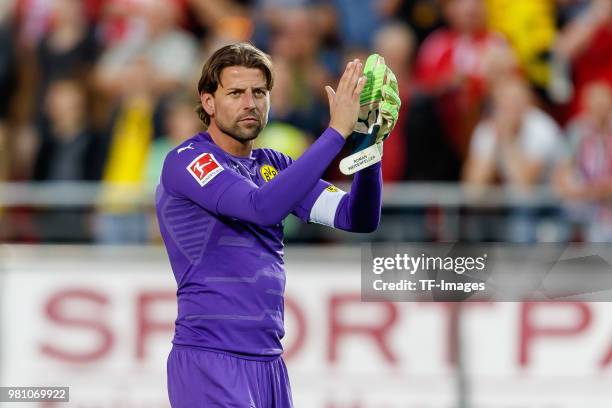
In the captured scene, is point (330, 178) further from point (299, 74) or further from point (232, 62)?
point (232, 62)

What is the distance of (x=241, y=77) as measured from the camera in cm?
455

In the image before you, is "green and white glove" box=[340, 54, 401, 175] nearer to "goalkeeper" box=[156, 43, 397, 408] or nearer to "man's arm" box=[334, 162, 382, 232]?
"goalkeeper" box=[156, 43, 397, 408]

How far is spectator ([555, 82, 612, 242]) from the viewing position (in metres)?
8.70

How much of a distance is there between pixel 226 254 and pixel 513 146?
5.11 metres

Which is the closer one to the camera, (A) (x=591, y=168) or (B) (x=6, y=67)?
(A) (x=591, y=168)

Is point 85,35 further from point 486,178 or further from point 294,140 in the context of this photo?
point 486,178

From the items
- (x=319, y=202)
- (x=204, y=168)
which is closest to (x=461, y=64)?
(x=319, y=202)

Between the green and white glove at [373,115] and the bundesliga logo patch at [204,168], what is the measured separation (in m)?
0.48

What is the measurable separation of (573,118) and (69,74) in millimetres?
4353

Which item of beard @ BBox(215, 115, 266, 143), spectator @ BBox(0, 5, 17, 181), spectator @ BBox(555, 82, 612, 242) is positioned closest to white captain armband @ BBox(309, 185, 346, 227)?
beard @ BBox(215, 115, 266, 143)

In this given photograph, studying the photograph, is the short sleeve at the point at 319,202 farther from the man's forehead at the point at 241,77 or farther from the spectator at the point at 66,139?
the spectator at the point at 66,139

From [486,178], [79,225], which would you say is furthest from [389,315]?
[79,225]

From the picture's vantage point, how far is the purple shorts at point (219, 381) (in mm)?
4516

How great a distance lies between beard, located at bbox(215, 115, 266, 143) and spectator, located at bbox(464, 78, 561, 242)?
481 centimetres
